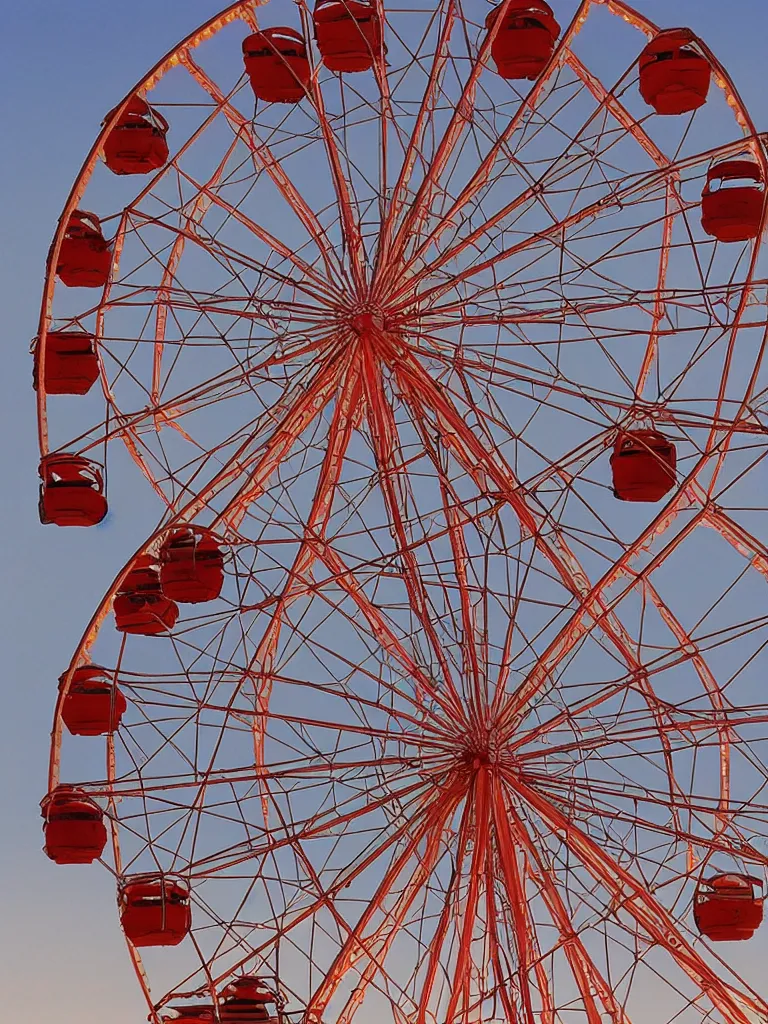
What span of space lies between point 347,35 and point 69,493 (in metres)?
6.34

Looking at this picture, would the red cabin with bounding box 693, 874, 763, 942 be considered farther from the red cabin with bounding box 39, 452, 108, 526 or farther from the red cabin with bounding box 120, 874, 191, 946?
the red cabin with bounding box 39, 452, 108, 526

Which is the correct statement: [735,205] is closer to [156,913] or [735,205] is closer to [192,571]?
[192,571]

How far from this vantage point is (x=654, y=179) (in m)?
23.9

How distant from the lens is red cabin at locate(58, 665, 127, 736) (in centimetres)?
2397

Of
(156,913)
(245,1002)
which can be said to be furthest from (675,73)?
(245,1002)

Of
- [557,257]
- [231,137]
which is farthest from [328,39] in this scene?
[557,257]

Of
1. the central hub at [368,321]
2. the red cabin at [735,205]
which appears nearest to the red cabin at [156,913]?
the central hub at [368,321]

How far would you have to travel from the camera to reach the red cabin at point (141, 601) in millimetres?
24281

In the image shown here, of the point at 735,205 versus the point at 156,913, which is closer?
the point at 156,913

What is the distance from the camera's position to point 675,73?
76.6 feet

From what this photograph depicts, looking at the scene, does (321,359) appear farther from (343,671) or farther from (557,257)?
(343,671)

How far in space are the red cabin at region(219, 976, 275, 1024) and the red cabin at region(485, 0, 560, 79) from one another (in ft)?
36.5

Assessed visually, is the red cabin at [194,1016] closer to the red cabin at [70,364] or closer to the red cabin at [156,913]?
the red cabin at [156,913]

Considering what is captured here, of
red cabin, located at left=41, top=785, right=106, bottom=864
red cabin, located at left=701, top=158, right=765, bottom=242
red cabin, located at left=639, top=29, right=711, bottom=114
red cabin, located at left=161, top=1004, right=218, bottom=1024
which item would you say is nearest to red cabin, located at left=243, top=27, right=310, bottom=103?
red cabin, located at left=639, top=29, right=711, bottom=114
